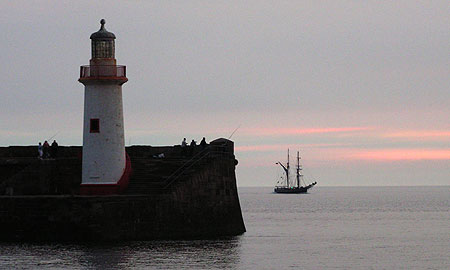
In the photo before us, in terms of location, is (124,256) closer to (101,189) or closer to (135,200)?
(135,200)

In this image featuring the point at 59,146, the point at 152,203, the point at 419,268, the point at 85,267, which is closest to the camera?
the point at 85,267

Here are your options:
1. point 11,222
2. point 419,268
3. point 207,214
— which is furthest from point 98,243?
point 419,268

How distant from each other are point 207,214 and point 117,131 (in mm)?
6445

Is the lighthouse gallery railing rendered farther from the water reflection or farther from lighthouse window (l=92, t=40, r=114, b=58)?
the water reflection

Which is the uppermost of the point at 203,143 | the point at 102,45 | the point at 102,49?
the point at 102,45

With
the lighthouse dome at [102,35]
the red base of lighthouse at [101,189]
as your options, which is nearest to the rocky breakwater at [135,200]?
the red base of lighthouse at [101,189]

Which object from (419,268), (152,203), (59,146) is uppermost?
(59,146)

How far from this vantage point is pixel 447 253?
165 feet

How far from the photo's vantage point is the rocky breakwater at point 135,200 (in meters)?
45.9

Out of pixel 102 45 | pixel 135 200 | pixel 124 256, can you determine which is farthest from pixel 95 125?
pixel 124 256

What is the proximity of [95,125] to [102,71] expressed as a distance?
8.58 ft

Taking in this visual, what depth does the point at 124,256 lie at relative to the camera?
42.7 m

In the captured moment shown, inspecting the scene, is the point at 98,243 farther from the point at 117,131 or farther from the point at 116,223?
the point at 117,131

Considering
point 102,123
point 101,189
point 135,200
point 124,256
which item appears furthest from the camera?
point 101,189
